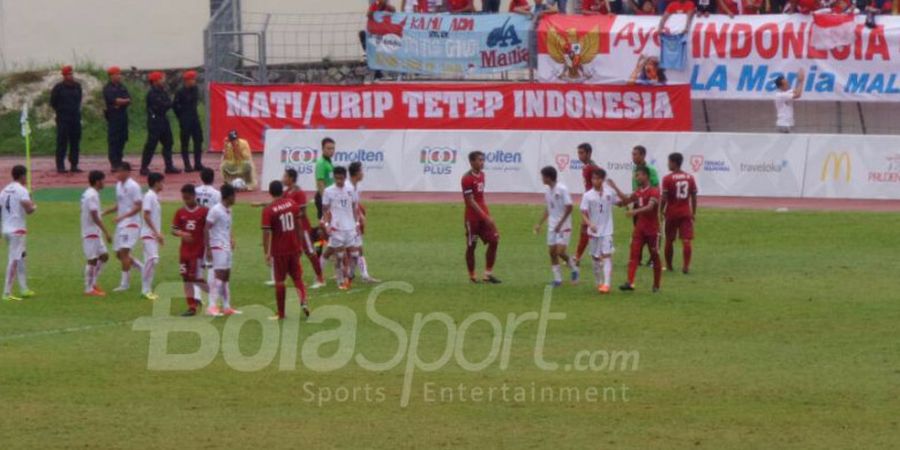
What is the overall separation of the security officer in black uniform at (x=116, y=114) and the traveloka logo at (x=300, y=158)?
5148 mm

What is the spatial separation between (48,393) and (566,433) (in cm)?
559

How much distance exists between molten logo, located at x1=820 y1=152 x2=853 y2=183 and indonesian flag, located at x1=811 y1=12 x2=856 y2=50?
20.4ft

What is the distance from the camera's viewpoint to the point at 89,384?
17.2 m

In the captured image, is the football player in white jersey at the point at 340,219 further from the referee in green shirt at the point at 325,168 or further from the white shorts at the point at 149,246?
the white shorts at the point at 149,246

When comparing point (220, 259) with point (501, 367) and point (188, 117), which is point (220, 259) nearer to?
point (501, 367)

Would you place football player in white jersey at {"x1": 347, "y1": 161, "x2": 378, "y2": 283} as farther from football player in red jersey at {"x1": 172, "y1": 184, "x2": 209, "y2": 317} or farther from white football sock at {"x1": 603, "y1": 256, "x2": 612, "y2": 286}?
white football sock at {"x1": 603, "y1": 256, "x2": 612, "y2": 286}

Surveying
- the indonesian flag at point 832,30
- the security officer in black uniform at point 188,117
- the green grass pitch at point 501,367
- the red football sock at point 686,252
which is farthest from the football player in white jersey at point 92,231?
the indonesian flag at point 832,30

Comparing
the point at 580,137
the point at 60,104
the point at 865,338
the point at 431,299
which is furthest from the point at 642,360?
the point at 60,104

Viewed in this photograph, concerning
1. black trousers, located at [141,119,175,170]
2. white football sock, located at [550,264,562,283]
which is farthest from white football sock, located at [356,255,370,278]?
black trousers, located at [141,119,175,170]

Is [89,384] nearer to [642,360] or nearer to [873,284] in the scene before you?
[642,360]

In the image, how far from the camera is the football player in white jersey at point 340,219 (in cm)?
2420

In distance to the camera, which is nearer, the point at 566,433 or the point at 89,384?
the point at 566,433

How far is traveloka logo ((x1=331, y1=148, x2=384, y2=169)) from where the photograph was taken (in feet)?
116

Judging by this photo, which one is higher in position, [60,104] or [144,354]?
[60,104]
